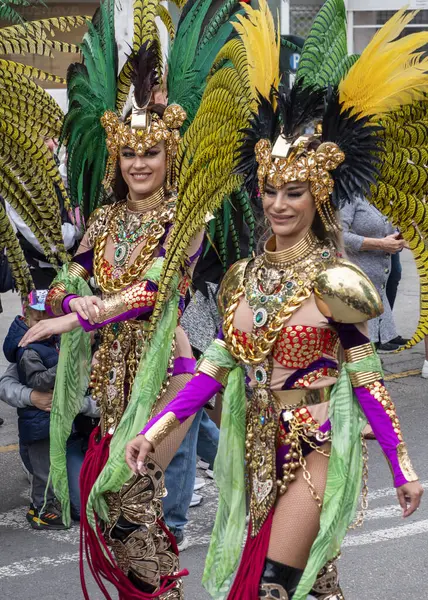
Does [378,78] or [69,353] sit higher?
[378,78]

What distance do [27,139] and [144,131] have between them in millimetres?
481

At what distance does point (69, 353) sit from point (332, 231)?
160 centimetres

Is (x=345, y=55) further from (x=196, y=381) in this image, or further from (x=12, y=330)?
(x=12, y=330)

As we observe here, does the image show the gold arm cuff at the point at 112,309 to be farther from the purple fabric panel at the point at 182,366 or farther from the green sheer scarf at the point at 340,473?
the green sheer scarf at the point at 340,473

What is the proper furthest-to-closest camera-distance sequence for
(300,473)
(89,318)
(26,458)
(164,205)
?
(26,458)
(164,205)
(89,318)
(300,473)

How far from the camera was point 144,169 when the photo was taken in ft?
15.2

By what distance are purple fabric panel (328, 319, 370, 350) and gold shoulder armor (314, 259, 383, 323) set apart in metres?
0.05

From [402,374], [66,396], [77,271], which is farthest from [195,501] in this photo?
[402,374]

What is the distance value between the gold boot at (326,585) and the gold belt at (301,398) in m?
0.52

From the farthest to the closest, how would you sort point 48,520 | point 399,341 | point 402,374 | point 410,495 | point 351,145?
point 399,341
point 402,374
point 48,520
point 351,145
point 410,495

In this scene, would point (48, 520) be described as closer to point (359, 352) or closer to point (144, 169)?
point (144, 169)

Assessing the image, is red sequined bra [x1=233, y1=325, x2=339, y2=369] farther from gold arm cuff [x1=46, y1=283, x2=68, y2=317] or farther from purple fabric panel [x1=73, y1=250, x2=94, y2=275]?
purple fabric panel [x1=73, y1=250, x2=94, y2=275]

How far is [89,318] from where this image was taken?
4355 mm

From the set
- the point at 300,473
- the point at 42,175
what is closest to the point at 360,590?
the point at 300,473
